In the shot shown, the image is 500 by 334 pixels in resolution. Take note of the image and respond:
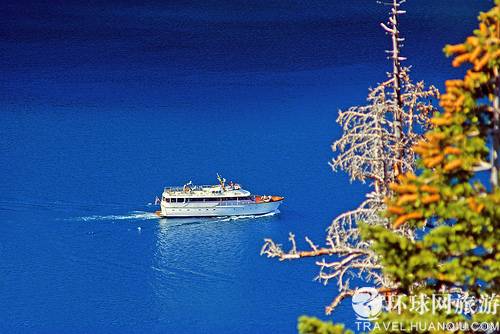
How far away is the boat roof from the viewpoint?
59572mm

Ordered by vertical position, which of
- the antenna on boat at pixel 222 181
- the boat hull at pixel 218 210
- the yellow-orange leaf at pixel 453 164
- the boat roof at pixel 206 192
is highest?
the antenna on boat at pixel 222 181

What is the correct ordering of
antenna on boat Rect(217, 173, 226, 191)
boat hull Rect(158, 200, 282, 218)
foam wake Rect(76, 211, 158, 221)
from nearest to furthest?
foam wake Rect(76, 211, 158, 221), boat hull Rect(158, 200, 282, 218), antenna on boat Rect(217, 173, 226, 191)

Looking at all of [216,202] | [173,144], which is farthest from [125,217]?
[173,144]

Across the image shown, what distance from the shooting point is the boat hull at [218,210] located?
5881 centimetres

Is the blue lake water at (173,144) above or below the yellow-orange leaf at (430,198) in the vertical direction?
above

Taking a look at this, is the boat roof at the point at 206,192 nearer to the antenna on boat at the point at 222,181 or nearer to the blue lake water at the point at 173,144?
the antenna on boat at the point at 222,181

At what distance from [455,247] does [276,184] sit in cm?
5137

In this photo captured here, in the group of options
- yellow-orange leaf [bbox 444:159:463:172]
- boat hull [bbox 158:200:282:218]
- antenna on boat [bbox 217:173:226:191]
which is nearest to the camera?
yellow-orange leaf [bbox 444:159:463:172]

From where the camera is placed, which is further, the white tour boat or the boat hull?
the white tour boat

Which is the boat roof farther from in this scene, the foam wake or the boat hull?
the foam wake

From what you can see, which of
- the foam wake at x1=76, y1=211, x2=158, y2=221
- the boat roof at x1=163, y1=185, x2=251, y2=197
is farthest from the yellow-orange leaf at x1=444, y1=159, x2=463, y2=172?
the boat roof at x1=163, y1=185, x2=251, y2=197

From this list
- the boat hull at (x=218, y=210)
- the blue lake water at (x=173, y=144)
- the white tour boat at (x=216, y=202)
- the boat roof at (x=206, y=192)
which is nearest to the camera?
the blue lake water at (x=173, y=144)

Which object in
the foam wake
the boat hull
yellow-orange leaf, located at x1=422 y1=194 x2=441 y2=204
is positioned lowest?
yellow-orange leaf, located at x1=422 y1=194 x2=441 y2=204

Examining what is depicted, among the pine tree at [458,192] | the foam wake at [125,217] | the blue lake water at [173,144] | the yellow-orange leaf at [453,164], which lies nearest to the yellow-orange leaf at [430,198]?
the pine tree at [458,192]
